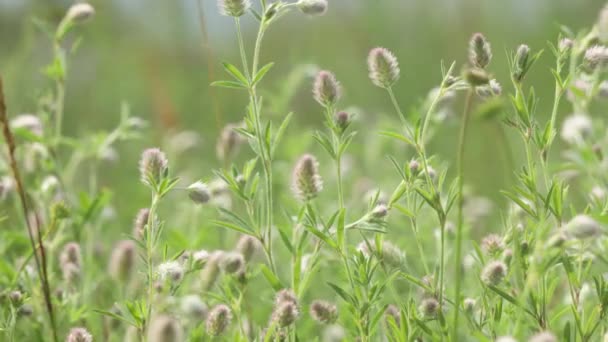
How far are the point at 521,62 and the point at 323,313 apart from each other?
56 cm

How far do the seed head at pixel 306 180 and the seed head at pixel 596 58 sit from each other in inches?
20.6

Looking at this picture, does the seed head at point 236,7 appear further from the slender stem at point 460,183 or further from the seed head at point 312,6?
the slender stem at point 460,183

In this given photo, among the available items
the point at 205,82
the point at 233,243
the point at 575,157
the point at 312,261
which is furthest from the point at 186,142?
the point at 205,82

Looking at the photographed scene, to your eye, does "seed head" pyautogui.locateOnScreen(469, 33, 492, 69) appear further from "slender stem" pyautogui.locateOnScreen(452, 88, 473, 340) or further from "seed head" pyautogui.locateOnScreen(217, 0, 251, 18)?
"seed head" pyautogui.locateOnScreen(217, 0, 251, 18)

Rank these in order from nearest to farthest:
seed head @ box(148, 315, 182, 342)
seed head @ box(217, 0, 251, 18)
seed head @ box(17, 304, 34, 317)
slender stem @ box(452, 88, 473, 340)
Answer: seed head @ box(148, 315, 182, 342) < slender stem @ box(452, 88, 473, 340) < seed head @ box(217, 0, 251, 18) < seed head @ box(17, 304, 34, 317)

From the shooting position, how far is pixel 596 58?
1451 millimetres

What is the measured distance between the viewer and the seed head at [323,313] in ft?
4.70

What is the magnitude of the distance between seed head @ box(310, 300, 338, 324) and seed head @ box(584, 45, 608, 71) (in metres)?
0.63

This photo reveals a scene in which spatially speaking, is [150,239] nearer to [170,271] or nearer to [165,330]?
[170,271]

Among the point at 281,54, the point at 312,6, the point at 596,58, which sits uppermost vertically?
the point at 281,54

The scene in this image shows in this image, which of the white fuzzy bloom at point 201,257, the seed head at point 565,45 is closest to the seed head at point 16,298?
the white fuzzy bloom at point 201,257

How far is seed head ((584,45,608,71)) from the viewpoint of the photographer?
145 cm

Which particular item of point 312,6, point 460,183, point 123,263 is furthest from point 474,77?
point 123,263

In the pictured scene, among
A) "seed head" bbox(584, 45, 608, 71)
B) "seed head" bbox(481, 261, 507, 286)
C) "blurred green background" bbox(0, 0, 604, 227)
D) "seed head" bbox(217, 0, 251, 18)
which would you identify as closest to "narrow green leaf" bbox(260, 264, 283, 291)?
"seed head" bbox(481, 261, 507, 286)
